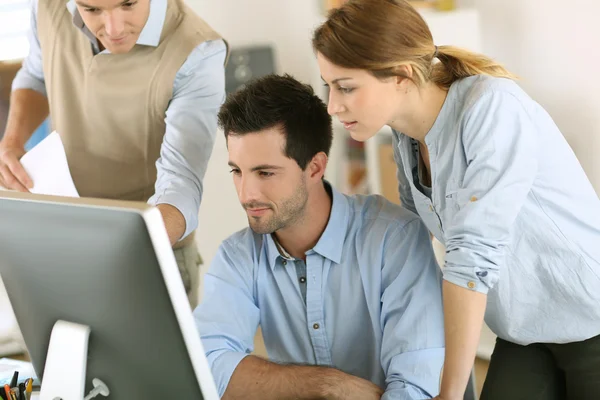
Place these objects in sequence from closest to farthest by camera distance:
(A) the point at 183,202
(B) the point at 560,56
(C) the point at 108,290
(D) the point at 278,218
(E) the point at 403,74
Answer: (C) the point at 108,290
(E) the point at 403,74
(D) the point at 278,218
(A) the point at 183,202
(B) the point at 560,56

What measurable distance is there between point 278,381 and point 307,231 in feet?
1.05

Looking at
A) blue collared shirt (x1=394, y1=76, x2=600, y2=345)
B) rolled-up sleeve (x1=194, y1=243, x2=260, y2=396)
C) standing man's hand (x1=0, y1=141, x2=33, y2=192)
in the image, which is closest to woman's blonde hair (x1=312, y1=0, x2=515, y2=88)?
blue collared shirt (x1=394, y1=76, x2=600, y2=345)

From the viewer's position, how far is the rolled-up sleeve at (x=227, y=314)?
146 centimetres

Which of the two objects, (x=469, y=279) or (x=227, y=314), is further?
(x=227, y=314)

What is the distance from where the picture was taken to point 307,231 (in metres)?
1.59

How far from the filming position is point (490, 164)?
1191mm

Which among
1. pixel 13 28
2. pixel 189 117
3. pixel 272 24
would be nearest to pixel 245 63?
pixel 272 24

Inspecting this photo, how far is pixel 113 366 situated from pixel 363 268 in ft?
1.89

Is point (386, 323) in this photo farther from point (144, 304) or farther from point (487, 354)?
point (487, 354)

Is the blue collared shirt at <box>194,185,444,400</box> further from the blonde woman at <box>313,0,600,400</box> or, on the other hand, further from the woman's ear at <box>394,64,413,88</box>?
the woman's ear at <box>394,64,413,88</box>

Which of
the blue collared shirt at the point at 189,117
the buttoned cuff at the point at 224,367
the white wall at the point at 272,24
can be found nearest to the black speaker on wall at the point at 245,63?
the white wall at the point at 272,24

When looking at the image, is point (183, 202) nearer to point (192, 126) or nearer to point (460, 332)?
point (192, 126)

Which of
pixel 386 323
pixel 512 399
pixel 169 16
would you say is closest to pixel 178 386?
pixel 386 323

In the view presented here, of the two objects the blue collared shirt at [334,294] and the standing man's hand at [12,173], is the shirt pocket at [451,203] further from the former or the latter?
the standing man's hand at [12,173]
